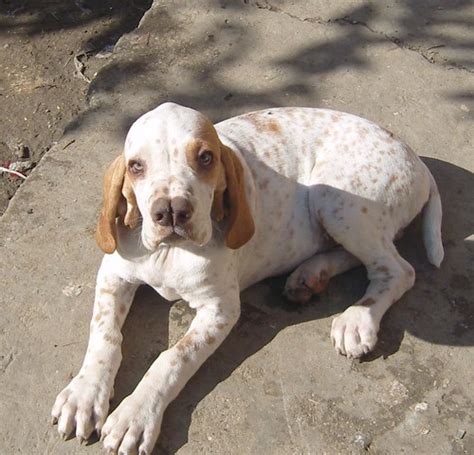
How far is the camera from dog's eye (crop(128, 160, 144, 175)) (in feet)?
11.9

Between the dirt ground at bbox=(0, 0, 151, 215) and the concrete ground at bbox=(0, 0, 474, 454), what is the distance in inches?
17.4

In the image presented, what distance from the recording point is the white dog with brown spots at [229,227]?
364cm

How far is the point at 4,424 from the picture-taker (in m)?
3.85

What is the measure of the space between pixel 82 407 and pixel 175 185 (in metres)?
1.05

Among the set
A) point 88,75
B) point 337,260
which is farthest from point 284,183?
point 88,75

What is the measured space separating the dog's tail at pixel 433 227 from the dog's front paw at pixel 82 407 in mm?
1863

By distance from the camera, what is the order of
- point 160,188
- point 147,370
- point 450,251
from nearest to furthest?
point 160,188 → point 147,370 → point 450,251

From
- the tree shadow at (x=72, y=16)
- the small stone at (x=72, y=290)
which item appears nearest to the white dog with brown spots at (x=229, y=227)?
the small stone at (x=72, y=290)

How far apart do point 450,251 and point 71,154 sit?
233cm

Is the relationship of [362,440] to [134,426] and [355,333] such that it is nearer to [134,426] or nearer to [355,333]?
[355,333]

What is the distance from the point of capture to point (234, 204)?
382 centimetres

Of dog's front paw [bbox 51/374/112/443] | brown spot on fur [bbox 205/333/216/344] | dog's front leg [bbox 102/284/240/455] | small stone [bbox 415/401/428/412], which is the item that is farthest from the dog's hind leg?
dog's front paw [bbox 51/374/112/443]

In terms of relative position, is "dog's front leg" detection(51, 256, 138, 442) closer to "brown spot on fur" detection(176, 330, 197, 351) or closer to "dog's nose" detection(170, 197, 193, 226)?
"brown spot on fur" detection(176, 330, 197, 351)

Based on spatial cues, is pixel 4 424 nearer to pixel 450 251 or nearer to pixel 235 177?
pixel 235 177
